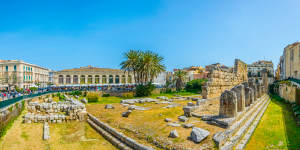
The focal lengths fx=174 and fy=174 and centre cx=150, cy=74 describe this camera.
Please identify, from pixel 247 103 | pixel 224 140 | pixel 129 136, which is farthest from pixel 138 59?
pixel 224 140

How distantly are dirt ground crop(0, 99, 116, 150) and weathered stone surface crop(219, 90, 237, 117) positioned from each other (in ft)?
17.8

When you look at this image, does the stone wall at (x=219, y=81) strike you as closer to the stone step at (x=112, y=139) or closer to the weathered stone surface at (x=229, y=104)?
the weathered stone surface at (x=229, y=104)

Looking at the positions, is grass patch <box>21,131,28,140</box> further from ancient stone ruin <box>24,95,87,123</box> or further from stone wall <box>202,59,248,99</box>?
stone wall <box>202,59,248,99</box>

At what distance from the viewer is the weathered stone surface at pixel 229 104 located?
814 cm

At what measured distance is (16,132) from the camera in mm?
9750

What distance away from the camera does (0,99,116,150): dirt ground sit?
304 inches

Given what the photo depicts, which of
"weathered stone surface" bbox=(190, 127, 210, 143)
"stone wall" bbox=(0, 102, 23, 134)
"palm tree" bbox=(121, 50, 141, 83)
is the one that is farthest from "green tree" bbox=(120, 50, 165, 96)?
"weathered stone surface" bbox=(190, 127, 210, 143)

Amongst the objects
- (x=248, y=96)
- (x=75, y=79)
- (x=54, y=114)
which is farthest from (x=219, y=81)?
(x=75, y=79)

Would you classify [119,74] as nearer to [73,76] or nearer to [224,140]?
[73,76]

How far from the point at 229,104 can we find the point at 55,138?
8.80 metres

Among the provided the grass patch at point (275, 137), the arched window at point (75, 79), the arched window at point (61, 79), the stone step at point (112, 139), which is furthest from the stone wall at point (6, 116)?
the arched window at point (61, 79)

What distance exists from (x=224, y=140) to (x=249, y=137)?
171 cm

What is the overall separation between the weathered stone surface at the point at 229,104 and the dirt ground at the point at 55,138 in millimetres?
5435

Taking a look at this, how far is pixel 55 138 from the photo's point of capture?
29.1ft
